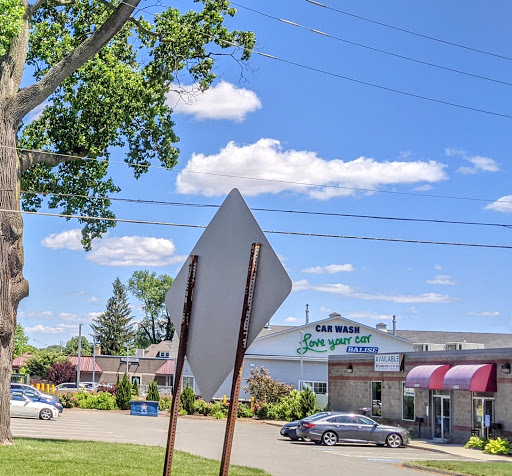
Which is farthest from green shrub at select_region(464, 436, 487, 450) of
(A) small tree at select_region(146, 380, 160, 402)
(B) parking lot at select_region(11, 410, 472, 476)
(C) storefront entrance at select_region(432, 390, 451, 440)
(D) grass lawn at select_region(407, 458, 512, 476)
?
(A) small tree at select_region(146, 380, 160, 402)

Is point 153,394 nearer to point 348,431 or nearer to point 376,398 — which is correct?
point 376,398

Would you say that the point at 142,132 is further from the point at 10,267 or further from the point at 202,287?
the point at 202,287

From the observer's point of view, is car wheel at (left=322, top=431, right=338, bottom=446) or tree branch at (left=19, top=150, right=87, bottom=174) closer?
tree branch at (left=19, top=150, right=87, bottom=174)

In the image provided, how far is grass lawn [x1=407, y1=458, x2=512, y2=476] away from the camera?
2412cm

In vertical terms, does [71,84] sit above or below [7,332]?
above

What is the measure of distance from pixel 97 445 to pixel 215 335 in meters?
17.7

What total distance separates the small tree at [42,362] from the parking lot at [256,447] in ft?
146

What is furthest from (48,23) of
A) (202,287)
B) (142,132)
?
(202,287)

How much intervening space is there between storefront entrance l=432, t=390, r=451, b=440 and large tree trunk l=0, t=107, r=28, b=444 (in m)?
23.0

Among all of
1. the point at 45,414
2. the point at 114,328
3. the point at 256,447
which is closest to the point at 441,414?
the point at 256,447

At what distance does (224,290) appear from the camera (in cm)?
598

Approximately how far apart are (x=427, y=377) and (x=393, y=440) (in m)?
5.08

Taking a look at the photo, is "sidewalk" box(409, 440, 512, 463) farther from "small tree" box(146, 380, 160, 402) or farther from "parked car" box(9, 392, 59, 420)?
"small tree" box(146, 380, 160, 402)

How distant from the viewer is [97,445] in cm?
2244
